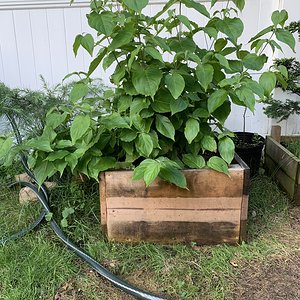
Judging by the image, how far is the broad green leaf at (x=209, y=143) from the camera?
134cm

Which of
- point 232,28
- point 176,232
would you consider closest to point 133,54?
point 232,28

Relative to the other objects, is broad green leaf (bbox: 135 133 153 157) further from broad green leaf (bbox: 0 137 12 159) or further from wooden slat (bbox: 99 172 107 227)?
broad green leaf (bbox: 0 137 12 159)

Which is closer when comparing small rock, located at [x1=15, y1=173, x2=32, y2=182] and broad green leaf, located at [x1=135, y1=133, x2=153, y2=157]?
broad green leaf, located at [x1=135, y1=133, x2=153, y2=157]

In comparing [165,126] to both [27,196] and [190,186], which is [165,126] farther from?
[27,196]

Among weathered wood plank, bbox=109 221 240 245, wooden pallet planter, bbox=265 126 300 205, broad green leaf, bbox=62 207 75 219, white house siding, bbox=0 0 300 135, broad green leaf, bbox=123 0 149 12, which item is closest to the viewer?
broad green leaf, bbox=123 0 149 12

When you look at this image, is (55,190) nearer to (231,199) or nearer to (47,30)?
(231,199)

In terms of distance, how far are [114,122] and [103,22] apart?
0.37 m

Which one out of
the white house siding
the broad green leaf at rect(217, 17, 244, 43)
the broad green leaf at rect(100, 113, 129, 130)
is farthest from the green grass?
the white house siding

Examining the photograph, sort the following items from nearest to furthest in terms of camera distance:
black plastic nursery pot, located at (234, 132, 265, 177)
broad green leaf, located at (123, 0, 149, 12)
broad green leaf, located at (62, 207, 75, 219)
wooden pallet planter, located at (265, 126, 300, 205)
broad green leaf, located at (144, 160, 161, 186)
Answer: broad green leaf, located at (123, 0, 149, 12)
broad green leaf, located at (144, 160, 161, 186)
broad green leaf, located at (62, 207, 75, 219)
wooden pallet planter, located at (265, 126, 300, 205)
black plastic nursery pot, located at (234, 132, 265, 177)

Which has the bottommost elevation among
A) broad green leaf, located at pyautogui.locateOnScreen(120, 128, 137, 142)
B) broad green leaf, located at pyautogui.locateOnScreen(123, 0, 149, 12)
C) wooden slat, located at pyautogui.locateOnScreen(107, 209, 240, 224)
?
wooden slat, located at pyautogui.locateOnScreen(107, 209, 240, 224)

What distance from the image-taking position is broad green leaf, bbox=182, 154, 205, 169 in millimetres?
1340

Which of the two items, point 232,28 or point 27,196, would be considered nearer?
point 232,28

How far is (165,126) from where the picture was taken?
4.28 feet

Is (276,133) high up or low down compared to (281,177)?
up
